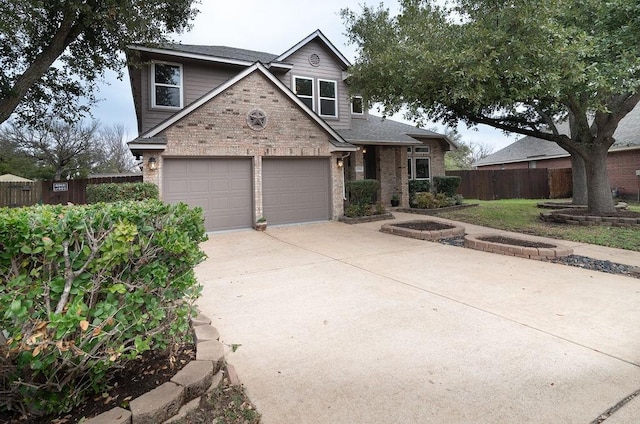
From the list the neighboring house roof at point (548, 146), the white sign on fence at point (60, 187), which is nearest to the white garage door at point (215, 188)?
the white sign on fence at point (60, 187)

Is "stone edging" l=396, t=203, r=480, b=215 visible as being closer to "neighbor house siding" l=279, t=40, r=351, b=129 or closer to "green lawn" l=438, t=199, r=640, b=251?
"green lawn" l=438, t=199, r=640, b=251

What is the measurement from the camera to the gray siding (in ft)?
38.4

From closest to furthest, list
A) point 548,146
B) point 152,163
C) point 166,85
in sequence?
point 152,163 → point 166,85 → point 548,146

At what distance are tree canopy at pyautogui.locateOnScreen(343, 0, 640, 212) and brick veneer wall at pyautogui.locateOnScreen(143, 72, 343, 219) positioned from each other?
7.74ft

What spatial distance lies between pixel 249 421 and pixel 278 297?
2.57m

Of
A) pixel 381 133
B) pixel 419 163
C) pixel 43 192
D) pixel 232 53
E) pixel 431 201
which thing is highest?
pixel 232 53

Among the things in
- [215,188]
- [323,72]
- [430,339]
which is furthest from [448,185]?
[430,339]

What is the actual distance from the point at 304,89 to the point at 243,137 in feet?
17.0

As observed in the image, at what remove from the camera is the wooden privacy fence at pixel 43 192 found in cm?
1191

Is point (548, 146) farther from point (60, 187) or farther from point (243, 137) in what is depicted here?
point (60, 187)

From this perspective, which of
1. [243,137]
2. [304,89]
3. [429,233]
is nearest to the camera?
[429,233]

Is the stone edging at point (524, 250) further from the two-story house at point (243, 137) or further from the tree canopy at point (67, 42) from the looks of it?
the tree canopy at point (67, 42)

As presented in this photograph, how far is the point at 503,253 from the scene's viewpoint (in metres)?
7.11

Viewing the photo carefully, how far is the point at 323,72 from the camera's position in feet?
49.5
